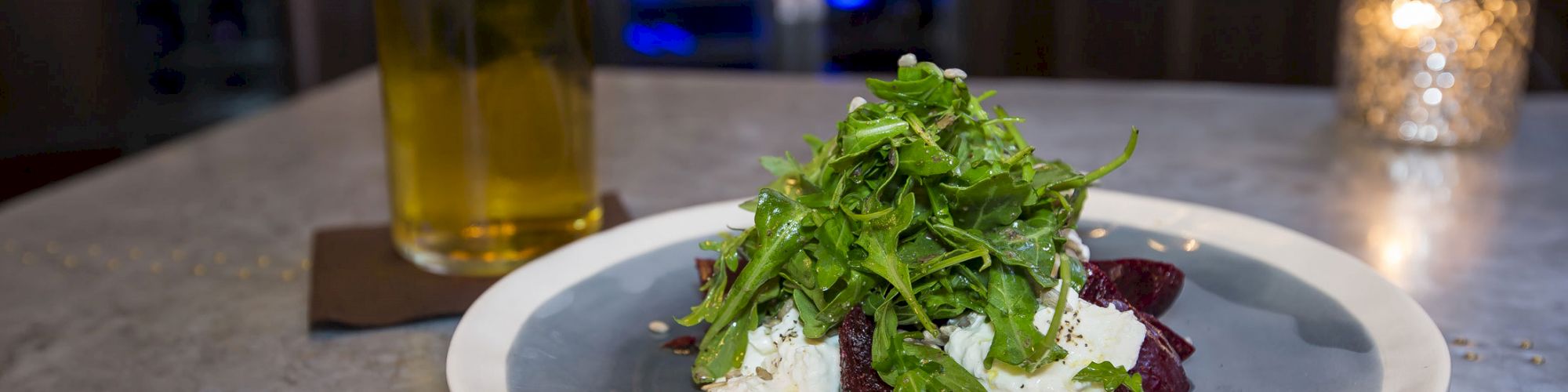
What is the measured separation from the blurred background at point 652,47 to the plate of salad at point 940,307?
295cm

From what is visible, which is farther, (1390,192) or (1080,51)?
(1080,51)

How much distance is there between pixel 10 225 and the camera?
1335mm

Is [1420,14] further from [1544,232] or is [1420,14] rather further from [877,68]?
[877,68]

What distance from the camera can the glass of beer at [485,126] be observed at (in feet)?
3.25

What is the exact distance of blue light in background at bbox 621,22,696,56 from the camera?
4922 millimetres

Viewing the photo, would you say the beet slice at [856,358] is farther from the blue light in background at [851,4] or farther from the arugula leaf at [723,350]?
the blue light in background at [851,4]

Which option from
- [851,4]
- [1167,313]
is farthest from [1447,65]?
[851,4]

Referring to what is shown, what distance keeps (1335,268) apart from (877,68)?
160 inches

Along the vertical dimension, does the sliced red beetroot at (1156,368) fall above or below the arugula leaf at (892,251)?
below

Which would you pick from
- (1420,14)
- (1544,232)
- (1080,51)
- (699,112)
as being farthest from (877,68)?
(1544,232)

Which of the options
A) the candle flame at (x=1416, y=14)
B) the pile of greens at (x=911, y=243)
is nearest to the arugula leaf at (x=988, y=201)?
the pile of greens at (x=911, y=243)

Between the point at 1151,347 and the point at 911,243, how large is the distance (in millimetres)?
150

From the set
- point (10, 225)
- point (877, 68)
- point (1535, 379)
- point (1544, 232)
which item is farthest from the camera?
point (877, 68)

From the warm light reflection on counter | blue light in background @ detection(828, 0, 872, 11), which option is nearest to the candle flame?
the warm light reflection on counter
